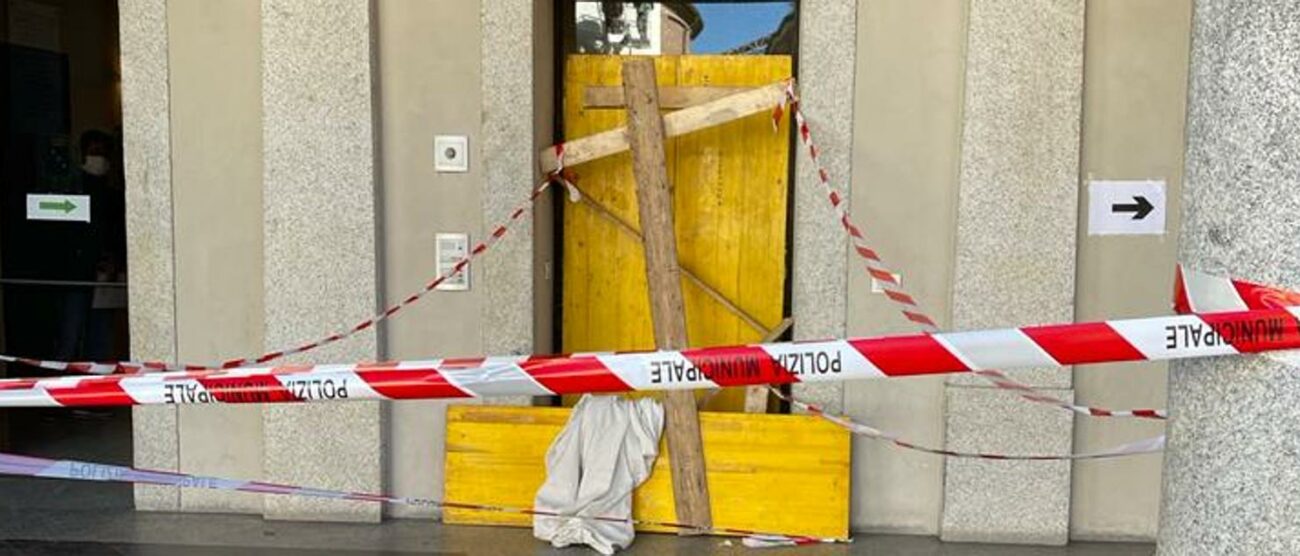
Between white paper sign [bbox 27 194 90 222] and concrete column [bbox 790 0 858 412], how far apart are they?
14.8 feet

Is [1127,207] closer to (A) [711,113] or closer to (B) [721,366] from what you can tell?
(A) [711,113]

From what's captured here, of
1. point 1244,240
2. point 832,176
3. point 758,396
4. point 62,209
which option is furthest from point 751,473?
point 62,209

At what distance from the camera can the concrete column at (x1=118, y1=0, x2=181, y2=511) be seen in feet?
20.0

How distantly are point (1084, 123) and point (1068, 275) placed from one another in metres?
0.81

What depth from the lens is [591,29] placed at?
6.35m

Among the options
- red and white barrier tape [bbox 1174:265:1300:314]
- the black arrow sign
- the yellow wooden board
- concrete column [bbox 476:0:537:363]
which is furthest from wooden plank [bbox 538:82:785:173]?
red and white barrier tape [bbox 1174:265:1300:314]

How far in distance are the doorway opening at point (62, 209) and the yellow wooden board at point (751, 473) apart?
2.57m

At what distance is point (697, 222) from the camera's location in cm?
621

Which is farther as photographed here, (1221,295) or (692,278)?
(692,278)

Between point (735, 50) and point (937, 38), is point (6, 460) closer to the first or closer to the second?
point (735, 50)

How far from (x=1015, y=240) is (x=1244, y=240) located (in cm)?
362

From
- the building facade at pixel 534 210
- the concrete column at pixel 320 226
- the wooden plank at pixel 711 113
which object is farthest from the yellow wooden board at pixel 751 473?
the wooden plank at pixel 711 113

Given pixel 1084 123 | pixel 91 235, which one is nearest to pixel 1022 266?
pixel 1084 123

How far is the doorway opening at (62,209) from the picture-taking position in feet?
22.6
